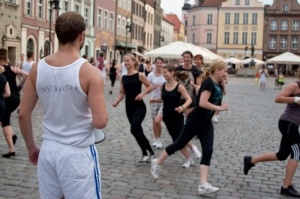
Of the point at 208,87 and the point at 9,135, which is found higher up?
the point at 208,87

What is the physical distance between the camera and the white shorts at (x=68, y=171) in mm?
3012

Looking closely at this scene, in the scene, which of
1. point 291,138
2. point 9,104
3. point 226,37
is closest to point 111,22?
point 226,37

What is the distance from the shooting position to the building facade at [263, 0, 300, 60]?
82.8 meters

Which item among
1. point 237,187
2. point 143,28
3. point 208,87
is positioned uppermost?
point 143,28

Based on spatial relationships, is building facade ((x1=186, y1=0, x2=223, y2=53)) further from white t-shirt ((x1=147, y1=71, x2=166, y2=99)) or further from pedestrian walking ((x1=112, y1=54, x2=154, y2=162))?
pedestrian walking ((x1=112, y1=54, x2=154, y2=162))

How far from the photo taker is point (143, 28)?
67188mm

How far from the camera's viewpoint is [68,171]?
3.01 metres

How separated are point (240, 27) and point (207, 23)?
6169 millimetres

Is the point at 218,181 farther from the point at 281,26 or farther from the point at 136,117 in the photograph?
the point at 281,26

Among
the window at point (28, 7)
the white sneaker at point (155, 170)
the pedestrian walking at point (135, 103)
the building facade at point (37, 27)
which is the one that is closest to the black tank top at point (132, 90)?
the pedestrian walking at point (135, 103)

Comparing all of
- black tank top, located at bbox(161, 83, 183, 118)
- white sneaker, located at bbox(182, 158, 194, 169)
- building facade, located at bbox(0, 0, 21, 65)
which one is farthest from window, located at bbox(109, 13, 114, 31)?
white sneaker, located at bbox(182, 158, 194, 169)

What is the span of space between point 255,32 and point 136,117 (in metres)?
80.4

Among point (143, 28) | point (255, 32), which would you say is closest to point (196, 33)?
point (255, 32)

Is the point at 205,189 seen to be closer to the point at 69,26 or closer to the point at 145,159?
the point at 145,159
